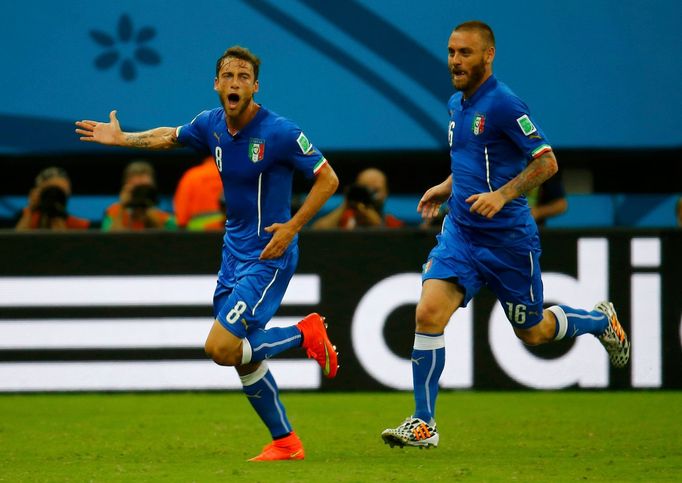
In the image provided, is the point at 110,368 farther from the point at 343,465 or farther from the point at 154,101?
the point at 343,465

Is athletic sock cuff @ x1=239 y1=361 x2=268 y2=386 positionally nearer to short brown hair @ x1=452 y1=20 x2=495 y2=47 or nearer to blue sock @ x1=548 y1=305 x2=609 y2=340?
blue sock @ x1=548 y1=305 x2=609 y2=340

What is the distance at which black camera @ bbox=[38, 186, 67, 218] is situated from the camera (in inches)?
426

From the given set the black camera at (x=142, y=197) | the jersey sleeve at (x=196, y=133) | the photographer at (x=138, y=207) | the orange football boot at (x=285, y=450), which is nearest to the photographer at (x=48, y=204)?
the photographer at (x=138, y=207)

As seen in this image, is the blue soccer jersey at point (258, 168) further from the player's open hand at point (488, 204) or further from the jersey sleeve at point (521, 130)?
the jersey sleeve at point (521, 130)

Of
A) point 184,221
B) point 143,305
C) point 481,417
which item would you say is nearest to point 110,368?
point 143,305

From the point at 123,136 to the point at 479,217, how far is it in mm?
1900

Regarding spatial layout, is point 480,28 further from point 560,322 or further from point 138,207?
point 138,207

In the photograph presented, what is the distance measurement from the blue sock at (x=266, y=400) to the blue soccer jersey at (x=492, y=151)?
1308 mm

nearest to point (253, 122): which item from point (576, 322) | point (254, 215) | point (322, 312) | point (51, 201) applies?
point (254, 215)

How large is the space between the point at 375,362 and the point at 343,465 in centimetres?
334

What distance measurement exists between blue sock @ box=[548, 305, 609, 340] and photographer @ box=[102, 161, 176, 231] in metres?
3.94

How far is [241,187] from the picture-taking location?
716cm

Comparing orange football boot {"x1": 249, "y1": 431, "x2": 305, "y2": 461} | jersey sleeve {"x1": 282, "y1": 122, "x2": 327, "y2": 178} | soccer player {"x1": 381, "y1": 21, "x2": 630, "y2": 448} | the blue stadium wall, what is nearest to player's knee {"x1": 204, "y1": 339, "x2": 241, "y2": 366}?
orange football boot {"x1": 249, "y1": 431, "x2": 305, "y2": 461}

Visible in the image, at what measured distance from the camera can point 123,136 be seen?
7.36m
